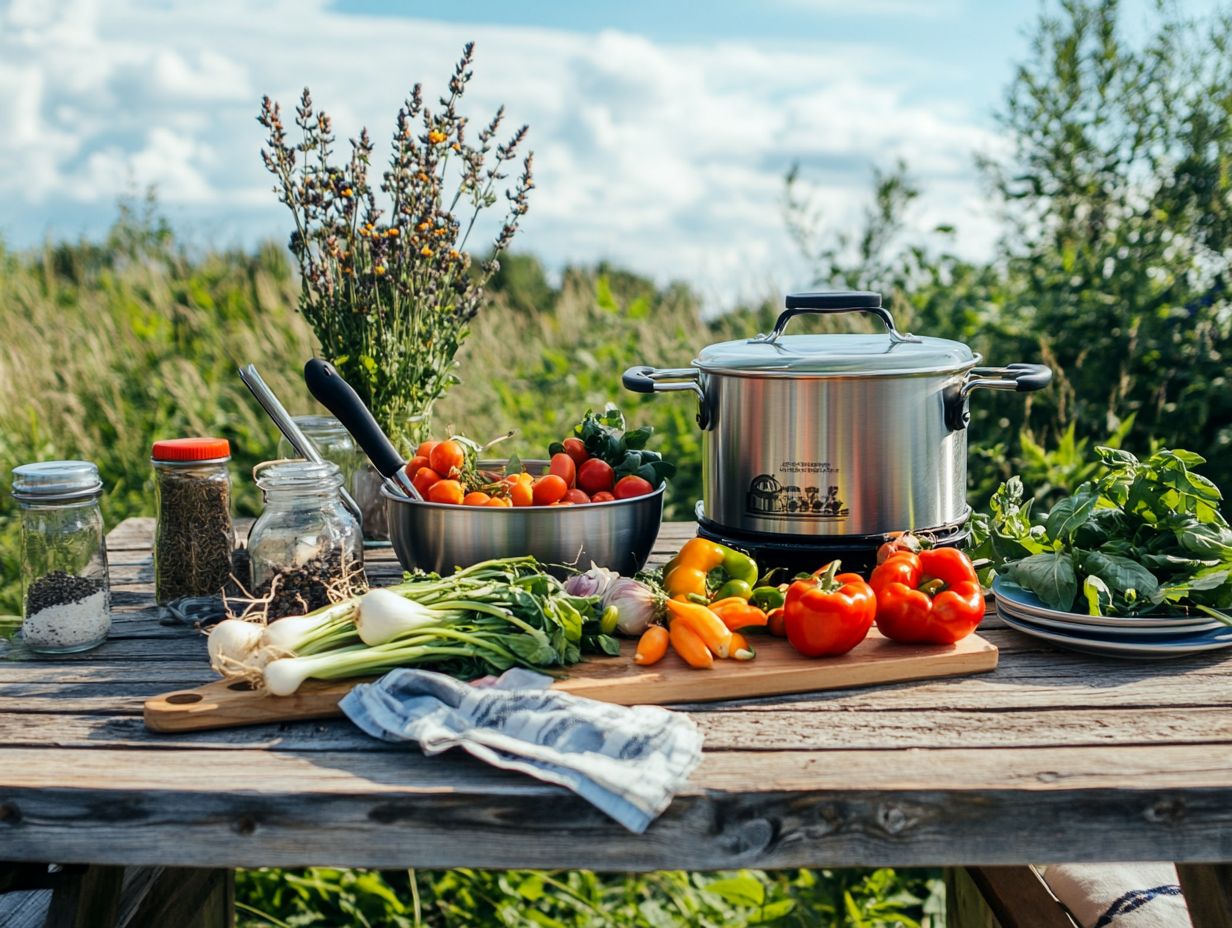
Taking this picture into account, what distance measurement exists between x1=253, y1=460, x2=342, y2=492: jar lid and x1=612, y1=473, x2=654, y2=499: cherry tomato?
61cm

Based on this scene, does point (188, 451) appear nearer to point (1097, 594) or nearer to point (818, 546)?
point (818, 546)

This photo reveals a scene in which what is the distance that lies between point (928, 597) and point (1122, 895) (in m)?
0.85

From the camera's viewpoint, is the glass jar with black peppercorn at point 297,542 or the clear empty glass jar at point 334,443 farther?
the clear empty glass jar at point 334,443

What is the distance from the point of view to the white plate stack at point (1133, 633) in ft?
7.44

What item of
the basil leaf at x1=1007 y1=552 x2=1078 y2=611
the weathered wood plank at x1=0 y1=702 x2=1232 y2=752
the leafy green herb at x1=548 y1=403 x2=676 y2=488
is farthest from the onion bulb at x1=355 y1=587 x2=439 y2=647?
the basil leaf at x1=1007 y1=552 x2=1078 y2=611

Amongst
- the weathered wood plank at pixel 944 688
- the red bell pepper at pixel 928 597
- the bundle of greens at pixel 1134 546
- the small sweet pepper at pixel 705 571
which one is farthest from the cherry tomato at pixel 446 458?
the bundle of greens at pixel 1134 546

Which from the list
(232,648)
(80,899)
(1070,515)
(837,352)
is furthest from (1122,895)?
(80,899)

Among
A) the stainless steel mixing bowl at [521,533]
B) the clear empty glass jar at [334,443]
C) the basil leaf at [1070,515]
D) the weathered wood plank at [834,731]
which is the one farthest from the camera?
the clear empty glass jar at [334,443]

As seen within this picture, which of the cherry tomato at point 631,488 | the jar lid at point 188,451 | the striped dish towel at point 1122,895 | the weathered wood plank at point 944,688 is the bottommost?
the striped dish towel at point 1122,895

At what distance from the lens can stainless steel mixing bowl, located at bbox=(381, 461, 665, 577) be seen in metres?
2.47

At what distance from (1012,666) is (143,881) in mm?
1944

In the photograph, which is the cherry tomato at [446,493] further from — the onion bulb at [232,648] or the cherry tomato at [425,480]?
the onion bulb at [232,648]

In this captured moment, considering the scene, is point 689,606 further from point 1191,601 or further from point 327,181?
point 327,181

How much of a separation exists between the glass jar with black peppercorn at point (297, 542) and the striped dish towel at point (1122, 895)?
5.58ft
